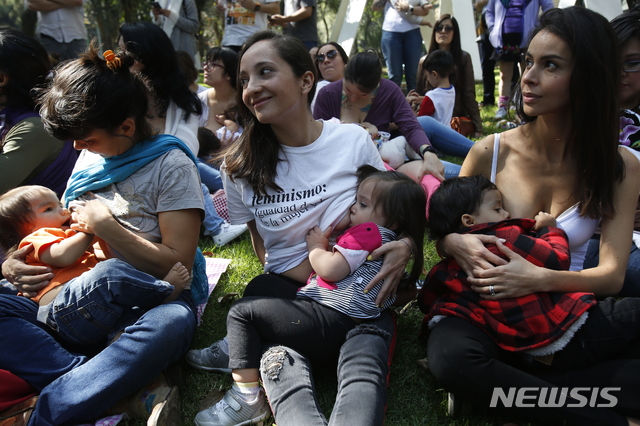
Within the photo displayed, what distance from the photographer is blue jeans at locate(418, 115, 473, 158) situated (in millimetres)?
5250

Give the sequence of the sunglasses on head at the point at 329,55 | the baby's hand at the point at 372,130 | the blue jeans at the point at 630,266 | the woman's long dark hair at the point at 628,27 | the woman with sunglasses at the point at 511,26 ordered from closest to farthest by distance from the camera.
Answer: the blue jeans at the point at 630,266 < the woman's long dark hair at the point at 628,27 < the baby's hand at the point at 372,130 < the sunglasses on head at the point at 329,55 < the woman with sunglasses at the point at 511,26

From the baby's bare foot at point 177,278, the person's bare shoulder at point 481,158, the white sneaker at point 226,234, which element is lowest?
the white sneaker at point 226,234

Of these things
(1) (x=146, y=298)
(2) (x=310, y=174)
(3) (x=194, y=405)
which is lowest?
(3) (x=194, y=405)

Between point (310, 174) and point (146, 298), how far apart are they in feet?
3.13

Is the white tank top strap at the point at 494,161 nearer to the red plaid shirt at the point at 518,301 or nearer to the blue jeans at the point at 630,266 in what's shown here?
the red plaid shirt at the point at 518,301

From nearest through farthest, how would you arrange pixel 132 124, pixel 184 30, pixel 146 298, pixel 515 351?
1. pixel 515 351
2. pixel 146 298
3. pixel 132 124
4. pixel 184 30

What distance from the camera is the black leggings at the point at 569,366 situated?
1896 mm

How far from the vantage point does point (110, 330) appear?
222cm

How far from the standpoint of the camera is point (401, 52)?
7.62 m

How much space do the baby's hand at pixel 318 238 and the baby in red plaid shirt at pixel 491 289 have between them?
52cm

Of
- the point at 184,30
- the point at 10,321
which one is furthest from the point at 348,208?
the point at 184,30

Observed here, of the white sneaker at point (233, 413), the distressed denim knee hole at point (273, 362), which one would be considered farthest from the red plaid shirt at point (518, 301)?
the white sneaker at point (233, 413)

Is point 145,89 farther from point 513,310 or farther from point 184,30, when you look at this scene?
point 184,30

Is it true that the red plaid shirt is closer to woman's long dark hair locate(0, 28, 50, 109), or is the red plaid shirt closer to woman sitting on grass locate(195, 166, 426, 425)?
woman sitting on grass locate(195, 166, 426, 425)
